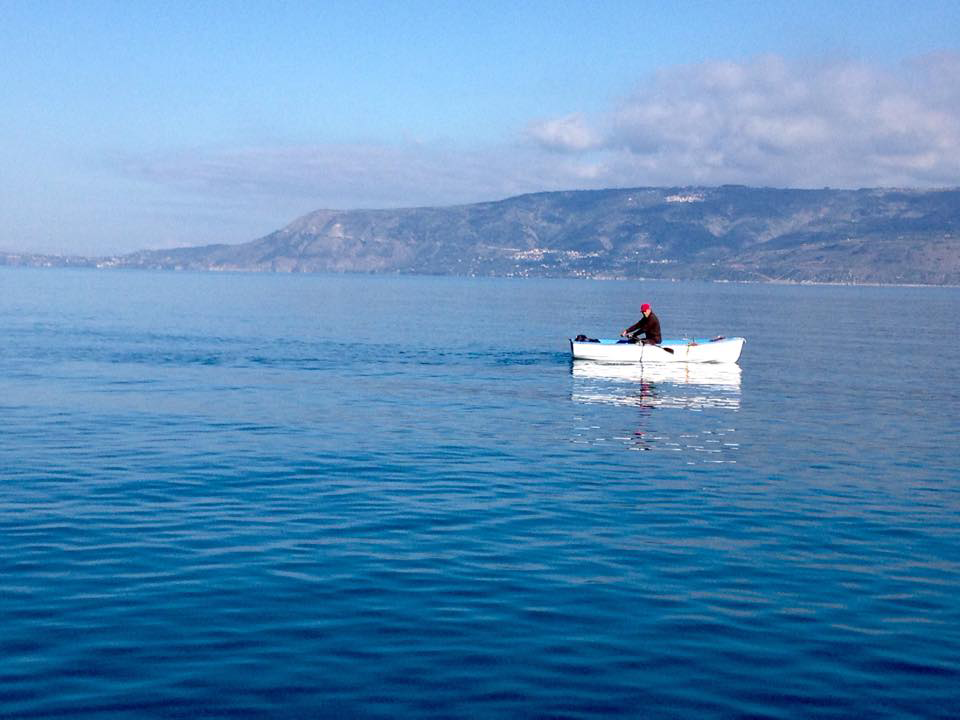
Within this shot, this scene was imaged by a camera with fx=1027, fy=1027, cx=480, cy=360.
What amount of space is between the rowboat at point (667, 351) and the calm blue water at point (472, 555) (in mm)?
13225

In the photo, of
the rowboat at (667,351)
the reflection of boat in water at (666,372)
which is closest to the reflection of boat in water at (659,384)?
the reflection of boat in water at (666,372)

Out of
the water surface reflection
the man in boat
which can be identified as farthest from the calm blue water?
the man in boat

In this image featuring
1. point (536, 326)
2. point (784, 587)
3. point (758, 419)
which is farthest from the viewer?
point (536, 326)

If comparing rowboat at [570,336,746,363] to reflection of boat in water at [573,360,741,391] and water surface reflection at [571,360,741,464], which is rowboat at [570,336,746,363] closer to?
reflection of boat in water at [573,360,741,391]

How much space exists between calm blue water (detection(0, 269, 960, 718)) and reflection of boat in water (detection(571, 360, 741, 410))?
0.70 metres

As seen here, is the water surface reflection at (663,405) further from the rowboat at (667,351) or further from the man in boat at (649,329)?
the man in boat at (649,329)

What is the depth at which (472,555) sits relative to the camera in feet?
61.9

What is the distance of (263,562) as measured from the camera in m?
18.1

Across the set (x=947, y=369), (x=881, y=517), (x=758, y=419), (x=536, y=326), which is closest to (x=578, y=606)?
(x=881, y=517)

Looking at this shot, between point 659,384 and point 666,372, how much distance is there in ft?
18.1

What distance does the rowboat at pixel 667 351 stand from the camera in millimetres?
57688

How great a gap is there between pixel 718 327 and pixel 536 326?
1974cm

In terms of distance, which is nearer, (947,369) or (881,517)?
(881,517)

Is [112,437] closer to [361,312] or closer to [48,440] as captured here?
[48,440]
